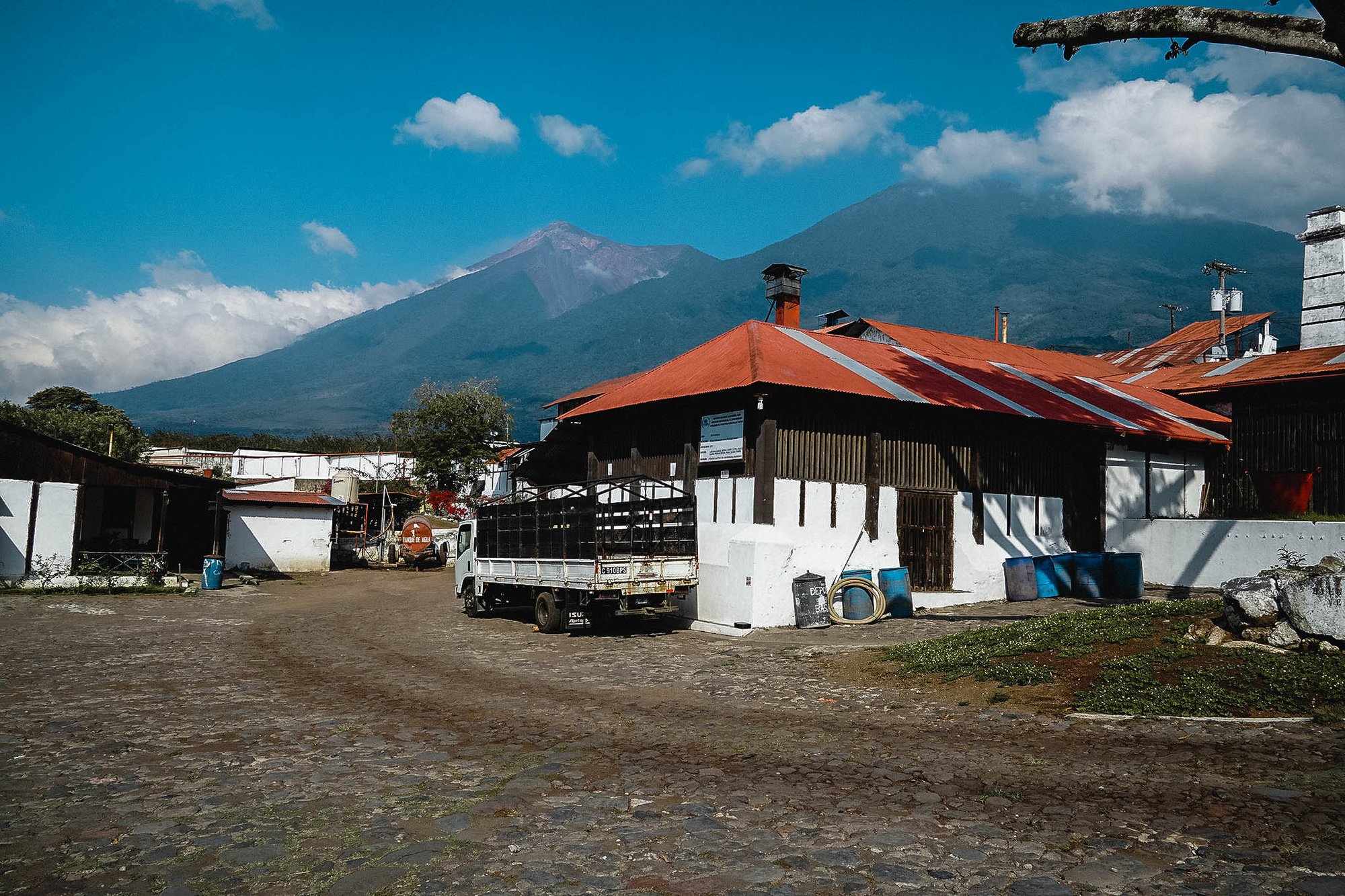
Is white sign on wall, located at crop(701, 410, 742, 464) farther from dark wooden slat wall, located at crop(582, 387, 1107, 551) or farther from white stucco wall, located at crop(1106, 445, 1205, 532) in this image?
white stucco wall, located at crop(1106, 445, 1205, 532)

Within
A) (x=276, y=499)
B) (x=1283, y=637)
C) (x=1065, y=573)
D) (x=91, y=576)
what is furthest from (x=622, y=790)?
(x=276, y=499)

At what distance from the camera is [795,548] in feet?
63.4

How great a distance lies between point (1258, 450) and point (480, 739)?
27.1 metres

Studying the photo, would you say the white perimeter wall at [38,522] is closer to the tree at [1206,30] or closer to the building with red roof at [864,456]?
the building with red roof at [864,456]

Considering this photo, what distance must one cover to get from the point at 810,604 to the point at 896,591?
2.39 meters

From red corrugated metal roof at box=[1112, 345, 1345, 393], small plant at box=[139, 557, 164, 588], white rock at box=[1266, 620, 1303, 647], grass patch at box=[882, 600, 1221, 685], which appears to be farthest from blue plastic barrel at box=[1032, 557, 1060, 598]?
small plant at box=[139, 557, 164, 588]

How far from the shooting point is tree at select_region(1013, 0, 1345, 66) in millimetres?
7848

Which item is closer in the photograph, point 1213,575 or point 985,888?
point 985,888

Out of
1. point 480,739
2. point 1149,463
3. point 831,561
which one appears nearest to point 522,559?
point 831,561

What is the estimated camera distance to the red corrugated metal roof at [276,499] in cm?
Result: 3438

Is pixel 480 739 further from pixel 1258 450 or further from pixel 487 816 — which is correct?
pixel 1258 450

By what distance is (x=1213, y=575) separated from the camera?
68.9 ft

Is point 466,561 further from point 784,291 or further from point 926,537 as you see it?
point 784,291

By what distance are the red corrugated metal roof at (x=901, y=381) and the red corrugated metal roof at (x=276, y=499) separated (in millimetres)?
15353
